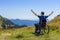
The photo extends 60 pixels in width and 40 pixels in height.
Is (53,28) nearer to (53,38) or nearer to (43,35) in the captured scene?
(43,35)

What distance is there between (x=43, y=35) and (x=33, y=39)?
223cm

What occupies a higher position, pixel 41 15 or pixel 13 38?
pixel 41 15

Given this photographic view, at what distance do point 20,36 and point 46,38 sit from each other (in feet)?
8.12

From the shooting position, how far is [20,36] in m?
21.5

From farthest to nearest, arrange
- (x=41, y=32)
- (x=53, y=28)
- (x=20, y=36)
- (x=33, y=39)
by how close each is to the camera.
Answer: (x=53, y=28) < (x=41, y=32) < (x=20, y=36) < (x=33, y=39)

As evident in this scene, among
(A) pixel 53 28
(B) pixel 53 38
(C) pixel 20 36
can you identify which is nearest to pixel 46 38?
(B) pixel 53 38

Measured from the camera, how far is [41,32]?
22875 mm

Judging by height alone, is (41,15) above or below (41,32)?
above

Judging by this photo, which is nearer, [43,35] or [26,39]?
[26,39]

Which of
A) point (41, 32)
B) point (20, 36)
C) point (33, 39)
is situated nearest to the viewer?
point (33, 39)

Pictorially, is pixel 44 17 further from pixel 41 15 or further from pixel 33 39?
pixel 33 39

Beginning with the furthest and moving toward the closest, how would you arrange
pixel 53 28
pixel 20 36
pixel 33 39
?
1. pixel 53 28
2. pixel 20 36
3. pixel 33 39

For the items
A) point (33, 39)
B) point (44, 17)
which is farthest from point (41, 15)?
point (33, 39)

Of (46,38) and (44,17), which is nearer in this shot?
(46,38)
